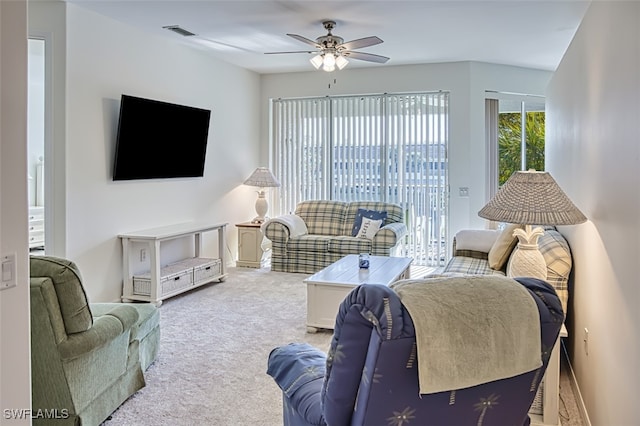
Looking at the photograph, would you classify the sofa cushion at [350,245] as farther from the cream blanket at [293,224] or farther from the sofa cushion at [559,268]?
the sofa cushion at [559,268]

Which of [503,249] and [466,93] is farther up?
[466,93]

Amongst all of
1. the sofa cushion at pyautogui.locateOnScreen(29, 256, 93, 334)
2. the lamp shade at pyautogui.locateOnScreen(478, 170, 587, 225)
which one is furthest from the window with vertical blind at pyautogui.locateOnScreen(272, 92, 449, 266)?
the sofa cushion at pyautogui.locateOnScreen(29, 256, 93, 334)

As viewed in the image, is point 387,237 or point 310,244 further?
point 310,244

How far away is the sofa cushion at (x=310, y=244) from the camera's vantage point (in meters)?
6.49

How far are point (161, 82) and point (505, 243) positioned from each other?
4.04m

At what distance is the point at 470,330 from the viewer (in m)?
1.36

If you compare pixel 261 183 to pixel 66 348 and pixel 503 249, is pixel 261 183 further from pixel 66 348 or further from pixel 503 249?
pixel 66 348

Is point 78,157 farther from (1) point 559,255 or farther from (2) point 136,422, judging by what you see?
(1) point 559,255

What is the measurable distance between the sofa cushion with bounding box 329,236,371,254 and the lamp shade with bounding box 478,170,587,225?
3536 millimetres

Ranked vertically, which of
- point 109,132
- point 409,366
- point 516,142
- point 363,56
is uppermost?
point 363,56

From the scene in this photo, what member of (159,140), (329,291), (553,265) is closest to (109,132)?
(159,140)

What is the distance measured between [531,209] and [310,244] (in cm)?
407

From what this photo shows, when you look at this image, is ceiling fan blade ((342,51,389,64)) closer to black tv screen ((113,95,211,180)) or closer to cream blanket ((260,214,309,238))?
black tv screen ((113,95,211,180))

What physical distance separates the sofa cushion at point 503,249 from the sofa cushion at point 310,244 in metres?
2.51
